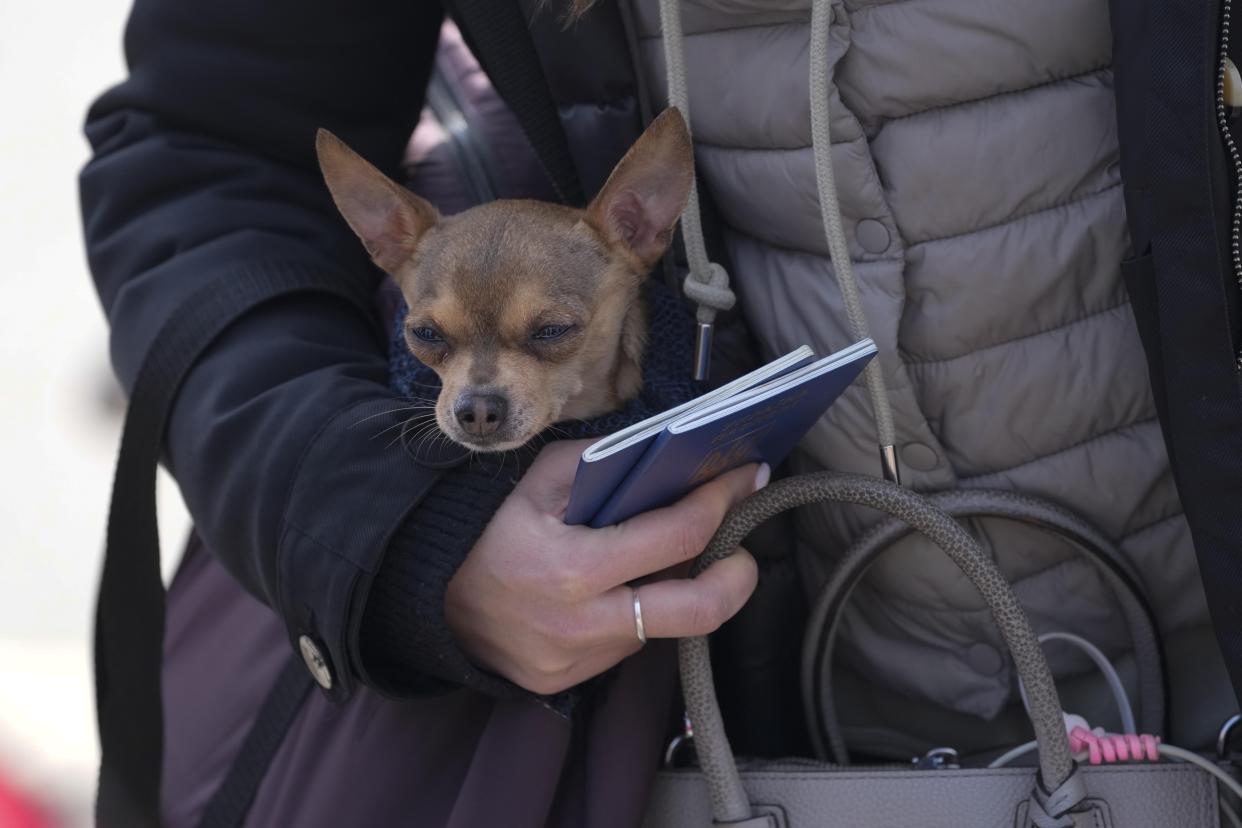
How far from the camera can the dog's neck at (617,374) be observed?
1.47 meters

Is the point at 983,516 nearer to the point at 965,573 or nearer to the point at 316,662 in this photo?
the point at 965,573

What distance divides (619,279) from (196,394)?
49cm

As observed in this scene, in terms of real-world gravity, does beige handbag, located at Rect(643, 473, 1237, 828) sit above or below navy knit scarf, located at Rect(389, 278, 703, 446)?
below

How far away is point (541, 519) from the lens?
118 cm

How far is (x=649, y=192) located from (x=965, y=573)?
50 centimetres

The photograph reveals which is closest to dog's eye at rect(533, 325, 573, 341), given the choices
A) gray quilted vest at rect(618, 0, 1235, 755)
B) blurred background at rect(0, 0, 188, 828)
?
gray quilted vest at rect(618, 0, 1235, 755)

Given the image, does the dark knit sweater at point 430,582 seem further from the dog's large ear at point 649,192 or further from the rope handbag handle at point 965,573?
the dog's large ear at point 649,192

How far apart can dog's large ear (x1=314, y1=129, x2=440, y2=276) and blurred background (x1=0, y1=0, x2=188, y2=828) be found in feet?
4.01

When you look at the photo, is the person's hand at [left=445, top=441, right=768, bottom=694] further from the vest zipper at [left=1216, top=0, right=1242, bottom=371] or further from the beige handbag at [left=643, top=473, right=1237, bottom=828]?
the vest zipper at [left=1216, top=0, right=1242, bottom=371]

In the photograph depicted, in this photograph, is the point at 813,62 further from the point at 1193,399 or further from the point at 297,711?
the point at 297,711

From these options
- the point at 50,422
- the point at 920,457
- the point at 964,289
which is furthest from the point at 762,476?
the point at 50,422

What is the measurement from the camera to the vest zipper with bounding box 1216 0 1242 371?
1.02 metres

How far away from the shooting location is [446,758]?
1266 mm

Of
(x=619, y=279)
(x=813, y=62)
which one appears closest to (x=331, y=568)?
(x=619, y=279)
